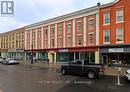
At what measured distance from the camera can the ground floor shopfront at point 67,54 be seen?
108 feet

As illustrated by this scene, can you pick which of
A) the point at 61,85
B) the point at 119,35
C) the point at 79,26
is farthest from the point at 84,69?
the point at 79,26

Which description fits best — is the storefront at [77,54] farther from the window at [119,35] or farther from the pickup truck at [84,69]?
the pickup truck at [84,69]

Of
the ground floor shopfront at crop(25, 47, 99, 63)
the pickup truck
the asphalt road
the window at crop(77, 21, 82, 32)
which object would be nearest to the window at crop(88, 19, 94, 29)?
the window at crop(77, 21, 82, 32)

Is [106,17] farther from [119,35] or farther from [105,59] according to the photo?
[105,59]

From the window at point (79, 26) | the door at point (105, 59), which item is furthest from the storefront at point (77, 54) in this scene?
the window at point (79, 26)

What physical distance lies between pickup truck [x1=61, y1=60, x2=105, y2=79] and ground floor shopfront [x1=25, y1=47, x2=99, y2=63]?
11.8 m

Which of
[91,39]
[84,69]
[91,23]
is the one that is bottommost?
[84,69]

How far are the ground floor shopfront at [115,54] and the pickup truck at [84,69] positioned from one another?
35.7ft

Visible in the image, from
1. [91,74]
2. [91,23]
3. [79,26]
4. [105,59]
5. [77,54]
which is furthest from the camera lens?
[77,54]

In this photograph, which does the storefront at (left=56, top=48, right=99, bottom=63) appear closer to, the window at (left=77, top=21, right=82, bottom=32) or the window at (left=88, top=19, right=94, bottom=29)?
the window at (left=77, top=21, right=82, bottom=32)

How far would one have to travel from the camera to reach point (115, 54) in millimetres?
29953

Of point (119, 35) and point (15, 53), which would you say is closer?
point (119, 35)

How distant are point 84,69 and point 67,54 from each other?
1915 cm

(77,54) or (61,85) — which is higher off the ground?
(77,54)
